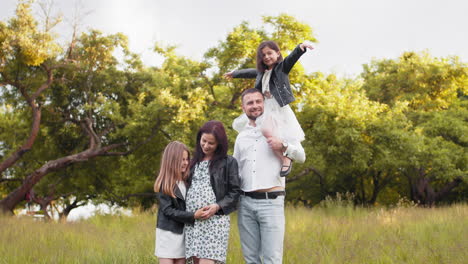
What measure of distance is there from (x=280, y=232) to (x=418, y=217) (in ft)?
22.9

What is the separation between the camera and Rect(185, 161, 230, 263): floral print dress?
322cm

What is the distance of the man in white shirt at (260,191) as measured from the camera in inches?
127

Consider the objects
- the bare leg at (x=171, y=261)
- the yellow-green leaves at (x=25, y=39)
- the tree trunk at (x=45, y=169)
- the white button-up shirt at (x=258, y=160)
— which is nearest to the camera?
the white button-up shirt at (x=258, y=160)

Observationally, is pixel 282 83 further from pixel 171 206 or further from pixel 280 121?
pixel 171 206

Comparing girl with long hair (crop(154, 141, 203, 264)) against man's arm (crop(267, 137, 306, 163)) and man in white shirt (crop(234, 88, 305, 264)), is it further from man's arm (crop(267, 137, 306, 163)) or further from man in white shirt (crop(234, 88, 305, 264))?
man's arm (crop(267, 137, 306, 163))

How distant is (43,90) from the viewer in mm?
15203

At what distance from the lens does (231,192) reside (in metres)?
3.29

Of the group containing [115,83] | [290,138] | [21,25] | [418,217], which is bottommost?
[418,217]

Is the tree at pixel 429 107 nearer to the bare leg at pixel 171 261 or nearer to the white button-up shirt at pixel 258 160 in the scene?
the white button-up shirt at pixel 258 160

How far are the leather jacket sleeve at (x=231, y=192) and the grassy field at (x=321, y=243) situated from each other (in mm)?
2315

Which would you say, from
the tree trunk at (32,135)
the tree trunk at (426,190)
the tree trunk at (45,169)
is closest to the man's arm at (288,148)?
the tree trunk at (45,169)

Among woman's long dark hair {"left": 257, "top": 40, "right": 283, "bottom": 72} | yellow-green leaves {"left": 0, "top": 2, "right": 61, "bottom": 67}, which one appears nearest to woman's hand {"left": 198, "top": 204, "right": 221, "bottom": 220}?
woman's long dark hair {"left": 257, "top": 40, "right": 283, "bottom": 72}

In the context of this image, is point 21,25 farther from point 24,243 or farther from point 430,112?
point 430,112

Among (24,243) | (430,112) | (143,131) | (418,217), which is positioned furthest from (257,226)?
(430,112)
